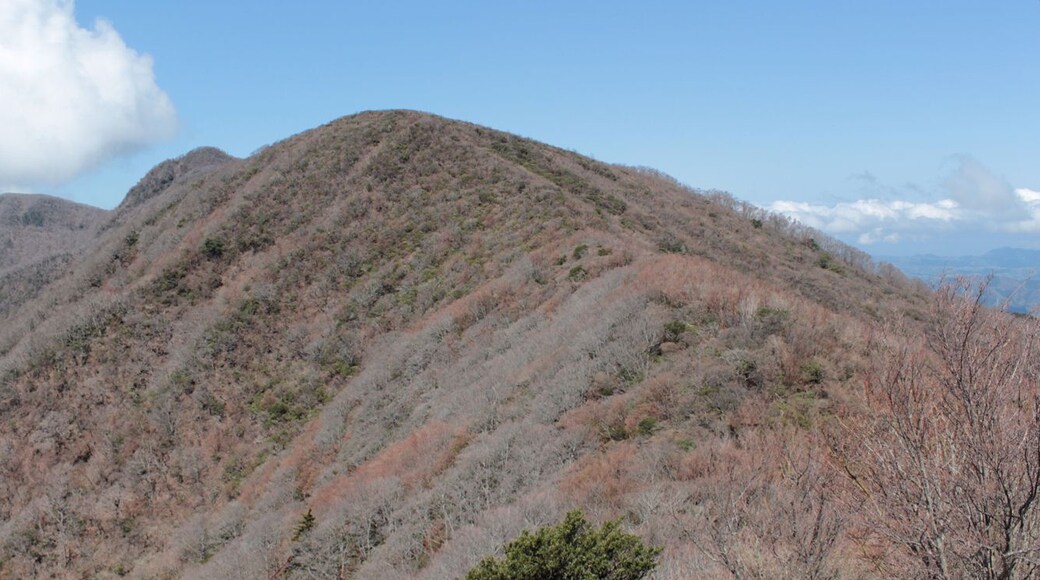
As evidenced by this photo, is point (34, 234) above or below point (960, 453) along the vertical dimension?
above

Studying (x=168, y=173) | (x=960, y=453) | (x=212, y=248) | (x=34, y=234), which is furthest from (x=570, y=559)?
(x=34, y=234)

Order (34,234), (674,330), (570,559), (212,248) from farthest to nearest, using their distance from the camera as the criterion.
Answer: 1. (34,234)
2. (212,248)
3. (674,330)
4. (570,559)

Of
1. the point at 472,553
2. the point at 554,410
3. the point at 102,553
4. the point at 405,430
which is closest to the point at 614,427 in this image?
the point at 554,410

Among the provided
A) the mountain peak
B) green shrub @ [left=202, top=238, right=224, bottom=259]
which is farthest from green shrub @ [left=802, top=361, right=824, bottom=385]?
the mountain peak

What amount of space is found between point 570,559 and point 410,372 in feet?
57.3

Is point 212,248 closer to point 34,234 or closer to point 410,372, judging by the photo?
point 410,372

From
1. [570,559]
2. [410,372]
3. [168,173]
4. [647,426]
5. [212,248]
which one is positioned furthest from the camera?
[168,173]

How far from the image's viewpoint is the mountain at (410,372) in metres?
10.6

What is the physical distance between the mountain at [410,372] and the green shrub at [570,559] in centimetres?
69

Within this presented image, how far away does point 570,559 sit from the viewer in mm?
6527

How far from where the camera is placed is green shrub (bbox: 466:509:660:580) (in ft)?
21.1

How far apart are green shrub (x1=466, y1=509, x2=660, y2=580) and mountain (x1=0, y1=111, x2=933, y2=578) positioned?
2.27ft

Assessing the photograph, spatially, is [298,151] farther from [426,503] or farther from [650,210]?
[426,503]

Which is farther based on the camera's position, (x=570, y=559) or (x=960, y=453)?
(x=570, y=559)
